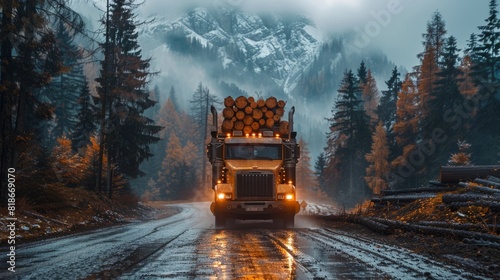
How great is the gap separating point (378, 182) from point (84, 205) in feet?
111

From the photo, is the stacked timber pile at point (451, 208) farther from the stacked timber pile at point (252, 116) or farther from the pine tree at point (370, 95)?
the pine tree at point (370, 95)

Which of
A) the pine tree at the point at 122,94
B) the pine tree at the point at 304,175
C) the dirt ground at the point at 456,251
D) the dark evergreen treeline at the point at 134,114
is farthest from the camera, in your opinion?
the pine tree at the point at 304,175

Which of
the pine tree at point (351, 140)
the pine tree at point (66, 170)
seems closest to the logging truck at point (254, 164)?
the pine tree at point (66, 170)

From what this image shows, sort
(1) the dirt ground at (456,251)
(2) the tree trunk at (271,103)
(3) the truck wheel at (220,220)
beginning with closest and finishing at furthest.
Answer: (1) the dirt ground at (456,251) → (3) the truck wheel at (220,220) → (2) the tree trunk at (271,103)

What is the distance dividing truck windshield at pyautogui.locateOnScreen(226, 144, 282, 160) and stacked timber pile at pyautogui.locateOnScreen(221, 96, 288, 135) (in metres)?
1.16

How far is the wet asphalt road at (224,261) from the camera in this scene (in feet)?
21.7

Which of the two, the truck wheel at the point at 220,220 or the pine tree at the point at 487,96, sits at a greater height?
the pine tree at the point at 487,96

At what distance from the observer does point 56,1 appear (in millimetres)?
15945

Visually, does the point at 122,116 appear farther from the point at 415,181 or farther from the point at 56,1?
the point at 415,181

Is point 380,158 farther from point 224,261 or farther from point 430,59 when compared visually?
point 224,261

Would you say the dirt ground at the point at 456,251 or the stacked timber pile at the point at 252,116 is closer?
the dirt ground at the point at 456,251

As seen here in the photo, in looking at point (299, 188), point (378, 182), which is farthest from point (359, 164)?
point (299, 188)

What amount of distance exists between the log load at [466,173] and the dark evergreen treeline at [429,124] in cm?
1680

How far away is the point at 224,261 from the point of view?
7.89m
